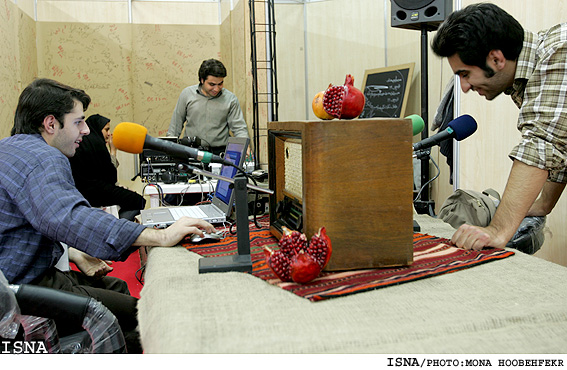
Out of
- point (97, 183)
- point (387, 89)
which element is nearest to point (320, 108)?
point (97, 183)

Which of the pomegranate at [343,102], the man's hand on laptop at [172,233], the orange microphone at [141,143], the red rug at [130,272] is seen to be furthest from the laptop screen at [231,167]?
the red rug at [130,272]

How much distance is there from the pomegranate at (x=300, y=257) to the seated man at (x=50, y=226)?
0.54m

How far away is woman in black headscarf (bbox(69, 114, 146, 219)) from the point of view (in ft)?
12.7

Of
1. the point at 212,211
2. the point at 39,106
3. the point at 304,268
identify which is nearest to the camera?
the point at 304,268

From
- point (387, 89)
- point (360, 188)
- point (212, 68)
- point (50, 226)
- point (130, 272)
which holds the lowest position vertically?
point (130, 272)

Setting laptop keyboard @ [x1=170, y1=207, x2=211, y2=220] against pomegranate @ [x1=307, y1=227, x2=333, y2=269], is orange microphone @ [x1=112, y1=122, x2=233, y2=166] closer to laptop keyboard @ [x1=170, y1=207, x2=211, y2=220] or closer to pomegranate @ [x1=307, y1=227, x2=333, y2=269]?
pomegranate @ [x1=307, y1=227, x2=333, y2=269]

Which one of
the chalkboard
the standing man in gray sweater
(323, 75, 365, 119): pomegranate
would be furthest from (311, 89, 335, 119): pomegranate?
the chalkboard

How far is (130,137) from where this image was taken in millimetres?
1362

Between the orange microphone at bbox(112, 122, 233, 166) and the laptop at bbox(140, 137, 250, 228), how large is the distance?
0.56 metres

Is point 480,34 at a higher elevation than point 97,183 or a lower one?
higher

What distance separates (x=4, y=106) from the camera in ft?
17.8

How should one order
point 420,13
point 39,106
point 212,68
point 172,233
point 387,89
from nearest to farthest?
point 172,233 → point 39,106 → point 420,13 → point 212,68 → point 387,89

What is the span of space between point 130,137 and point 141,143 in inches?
1.3

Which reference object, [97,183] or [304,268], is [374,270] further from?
[97,183]
